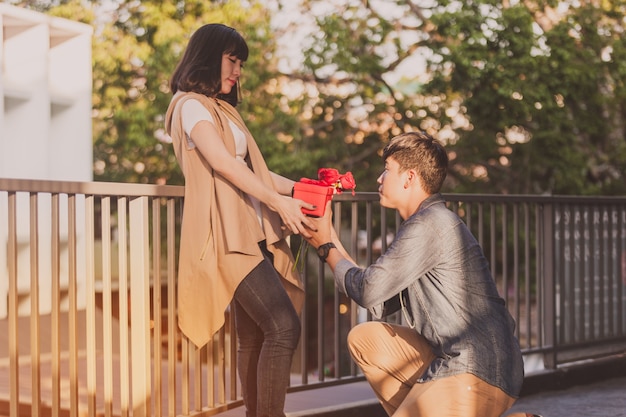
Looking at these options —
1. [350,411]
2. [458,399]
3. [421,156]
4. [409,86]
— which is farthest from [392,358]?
[409,86]

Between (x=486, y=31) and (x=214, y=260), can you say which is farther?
(x=486, y=31)

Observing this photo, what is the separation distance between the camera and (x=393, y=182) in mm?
3617

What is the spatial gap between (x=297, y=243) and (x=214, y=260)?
1314 mm

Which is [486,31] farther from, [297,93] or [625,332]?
[625,332]

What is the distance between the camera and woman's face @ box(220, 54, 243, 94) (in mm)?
3830

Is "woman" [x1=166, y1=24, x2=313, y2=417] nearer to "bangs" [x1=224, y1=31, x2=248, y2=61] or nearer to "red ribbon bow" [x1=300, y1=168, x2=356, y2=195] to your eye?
"bangs" [x1=224, y1=31, x2=248, y2=61]

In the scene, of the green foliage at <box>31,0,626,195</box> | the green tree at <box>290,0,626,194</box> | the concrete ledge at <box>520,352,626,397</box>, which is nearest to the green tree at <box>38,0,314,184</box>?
the green foliage at <box>31,0,626,195</box>

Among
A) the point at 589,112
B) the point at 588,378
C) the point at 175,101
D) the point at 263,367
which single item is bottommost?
the point at 588,378

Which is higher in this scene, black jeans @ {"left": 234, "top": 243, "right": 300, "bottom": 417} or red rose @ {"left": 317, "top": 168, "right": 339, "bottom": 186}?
red rose @ {"left": 317, "top": 168, "right": 339, "bottom": 186}

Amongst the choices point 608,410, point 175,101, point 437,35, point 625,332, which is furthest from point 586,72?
point 175,101

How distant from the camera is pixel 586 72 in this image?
57.3ft

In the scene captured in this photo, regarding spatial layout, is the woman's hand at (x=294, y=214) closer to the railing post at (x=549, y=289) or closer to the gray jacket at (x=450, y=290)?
the gray jacket at (x=450, y=290)

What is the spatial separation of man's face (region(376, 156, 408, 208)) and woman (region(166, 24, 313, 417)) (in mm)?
276

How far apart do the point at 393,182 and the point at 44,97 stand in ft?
52.9
